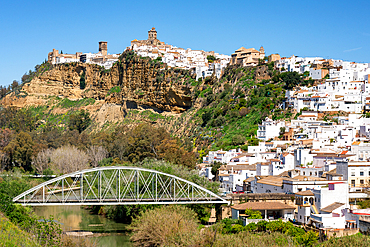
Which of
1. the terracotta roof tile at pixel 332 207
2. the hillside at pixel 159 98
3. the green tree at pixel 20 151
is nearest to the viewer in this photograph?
the terracotta roof tile at pixel 332 207

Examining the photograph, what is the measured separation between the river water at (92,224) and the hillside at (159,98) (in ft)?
71.1

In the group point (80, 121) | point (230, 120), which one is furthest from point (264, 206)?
point (80, 121)

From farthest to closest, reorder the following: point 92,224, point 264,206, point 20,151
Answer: point 20,151
point 92,224
point 264,206

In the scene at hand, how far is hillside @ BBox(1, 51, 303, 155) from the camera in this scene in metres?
70.0

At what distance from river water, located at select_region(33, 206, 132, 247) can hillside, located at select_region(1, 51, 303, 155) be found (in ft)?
A: 71.1

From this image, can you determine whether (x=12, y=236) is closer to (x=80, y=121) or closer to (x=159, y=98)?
(x=159, y=98)

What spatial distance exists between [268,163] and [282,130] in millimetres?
13800

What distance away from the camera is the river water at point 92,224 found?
34.2 m

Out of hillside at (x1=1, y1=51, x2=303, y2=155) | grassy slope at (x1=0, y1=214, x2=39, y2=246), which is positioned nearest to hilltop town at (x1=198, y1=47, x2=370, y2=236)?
hillside at (x1=1, y1=51, x2=303, y2=155)

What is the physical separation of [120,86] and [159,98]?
1465 centimetres

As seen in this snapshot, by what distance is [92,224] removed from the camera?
39562 mm

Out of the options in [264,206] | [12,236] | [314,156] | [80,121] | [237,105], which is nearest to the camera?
[12,236]

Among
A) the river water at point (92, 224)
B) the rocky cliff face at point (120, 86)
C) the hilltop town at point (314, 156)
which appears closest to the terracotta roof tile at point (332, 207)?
the hilltop town at point (314, 156)

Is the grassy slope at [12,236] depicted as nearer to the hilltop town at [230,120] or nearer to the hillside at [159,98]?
the hilltop town at [230,120]
